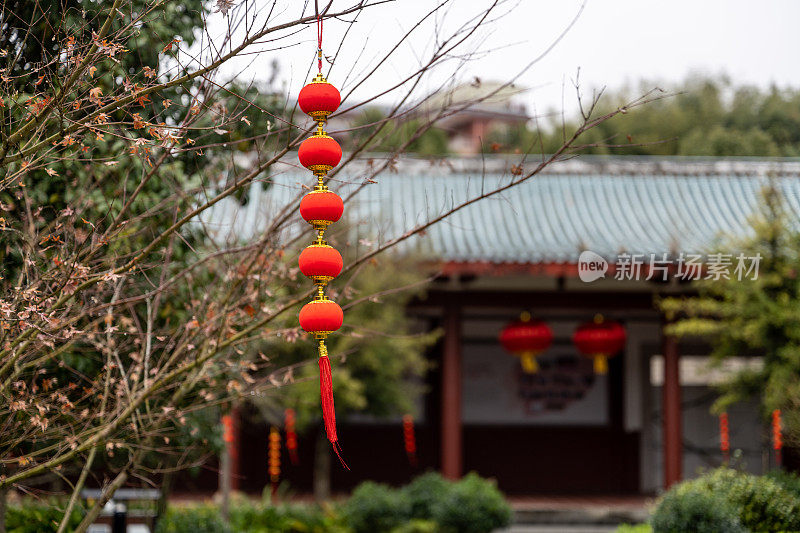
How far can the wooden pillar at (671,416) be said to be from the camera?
9.98 metres

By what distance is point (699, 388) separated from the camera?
484 inches

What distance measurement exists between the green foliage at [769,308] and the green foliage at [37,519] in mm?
5925

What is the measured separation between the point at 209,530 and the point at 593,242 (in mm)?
5765

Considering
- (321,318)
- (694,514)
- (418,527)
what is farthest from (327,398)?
(418,527)

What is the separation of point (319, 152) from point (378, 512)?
6.08m

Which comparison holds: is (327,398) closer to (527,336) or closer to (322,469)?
(527,336)

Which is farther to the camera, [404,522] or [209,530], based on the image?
[404,522]

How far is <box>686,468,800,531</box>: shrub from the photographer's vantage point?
5.73 m

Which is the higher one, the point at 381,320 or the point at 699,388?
the point at 381,320

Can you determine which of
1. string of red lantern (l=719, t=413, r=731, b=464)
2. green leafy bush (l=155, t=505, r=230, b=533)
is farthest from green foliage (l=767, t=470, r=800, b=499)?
string of red lantern (l=719, t=413, r=731, b=464)

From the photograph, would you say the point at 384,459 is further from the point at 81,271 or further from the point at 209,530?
the point at 81,271

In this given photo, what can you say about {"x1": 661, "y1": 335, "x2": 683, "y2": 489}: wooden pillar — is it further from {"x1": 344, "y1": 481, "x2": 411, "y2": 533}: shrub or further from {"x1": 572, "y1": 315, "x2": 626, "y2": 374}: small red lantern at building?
{"x1": 344, "y1": 481, "x2": 411, "y2": 533}: shrub

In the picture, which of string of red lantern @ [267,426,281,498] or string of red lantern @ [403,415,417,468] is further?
string of red lantern @ [403,415,417,468]

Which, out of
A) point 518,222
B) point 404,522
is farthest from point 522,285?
point 404,522
